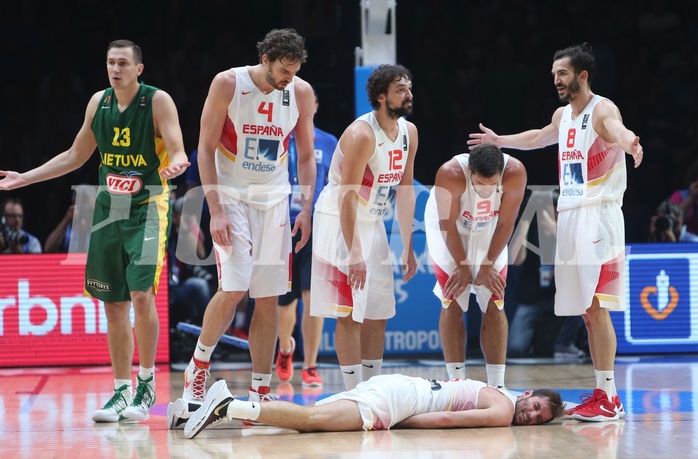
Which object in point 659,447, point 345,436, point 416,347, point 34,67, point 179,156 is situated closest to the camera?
point 659,447

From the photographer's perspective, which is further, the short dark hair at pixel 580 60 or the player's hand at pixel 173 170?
the short dark hair at pixel 580 60

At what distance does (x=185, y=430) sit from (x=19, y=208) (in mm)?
4299

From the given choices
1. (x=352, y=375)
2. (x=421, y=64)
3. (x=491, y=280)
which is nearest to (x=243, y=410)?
(x=352, y=375)

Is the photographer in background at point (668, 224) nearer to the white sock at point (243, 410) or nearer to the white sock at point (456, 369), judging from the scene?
the white sock at point (456, 369)


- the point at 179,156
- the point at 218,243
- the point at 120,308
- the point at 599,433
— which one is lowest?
the point at 599,433

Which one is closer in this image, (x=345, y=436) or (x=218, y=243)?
(x=345, y=436)

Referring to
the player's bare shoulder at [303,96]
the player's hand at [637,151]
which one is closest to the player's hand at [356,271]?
the player's bare shoulder at [303,96]

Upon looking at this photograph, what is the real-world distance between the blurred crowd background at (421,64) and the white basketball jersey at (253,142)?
4199 mm

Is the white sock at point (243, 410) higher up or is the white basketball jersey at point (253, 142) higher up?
the white basketball jersey at point (253, 142)

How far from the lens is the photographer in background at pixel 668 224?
8.48m

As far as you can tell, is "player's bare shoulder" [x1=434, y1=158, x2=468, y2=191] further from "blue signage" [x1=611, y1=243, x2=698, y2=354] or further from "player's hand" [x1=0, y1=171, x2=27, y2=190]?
"blue signage" [x1=611, y1=243, x2=698, y2=354]

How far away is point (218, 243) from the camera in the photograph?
538cm

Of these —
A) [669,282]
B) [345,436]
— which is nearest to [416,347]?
[669,282]

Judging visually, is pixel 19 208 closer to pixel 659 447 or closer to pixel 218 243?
pixel 218 243
